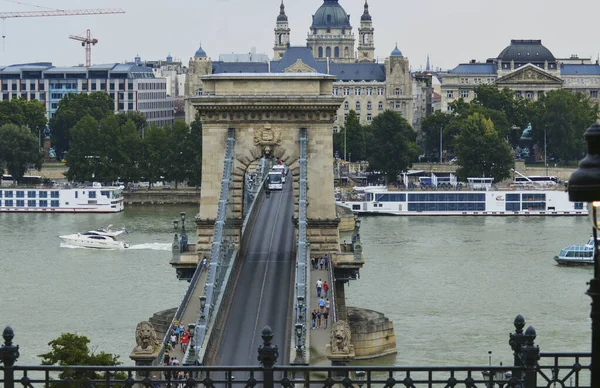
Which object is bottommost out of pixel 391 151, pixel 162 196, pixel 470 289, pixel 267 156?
pixel 470 289

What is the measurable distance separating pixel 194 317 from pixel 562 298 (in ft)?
62.1

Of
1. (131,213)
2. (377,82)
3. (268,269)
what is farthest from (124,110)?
(268,269)

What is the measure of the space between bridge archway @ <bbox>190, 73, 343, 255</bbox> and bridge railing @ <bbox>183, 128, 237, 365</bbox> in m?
0.40

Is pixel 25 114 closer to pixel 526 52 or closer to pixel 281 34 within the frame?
pixel 526 52

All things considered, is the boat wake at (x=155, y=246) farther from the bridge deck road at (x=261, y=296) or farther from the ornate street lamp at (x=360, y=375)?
the ornate street lamp at (x=360, y=375)

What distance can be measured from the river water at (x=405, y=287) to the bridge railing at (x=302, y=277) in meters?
3.67

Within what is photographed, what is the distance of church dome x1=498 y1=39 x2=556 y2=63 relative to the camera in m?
140

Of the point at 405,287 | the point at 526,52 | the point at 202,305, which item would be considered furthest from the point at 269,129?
the point at 526,52

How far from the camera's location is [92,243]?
220 ft

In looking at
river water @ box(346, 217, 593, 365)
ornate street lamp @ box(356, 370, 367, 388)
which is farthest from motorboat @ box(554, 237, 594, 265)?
ornate street lamp @ box(356, 370, 367, 388)

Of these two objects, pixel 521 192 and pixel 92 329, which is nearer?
pixel 92 329

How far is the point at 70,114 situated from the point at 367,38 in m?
71.6

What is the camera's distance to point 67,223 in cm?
8025

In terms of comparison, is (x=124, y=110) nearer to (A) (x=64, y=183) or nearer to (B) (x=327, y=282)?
(A) (x=64, y=183)
